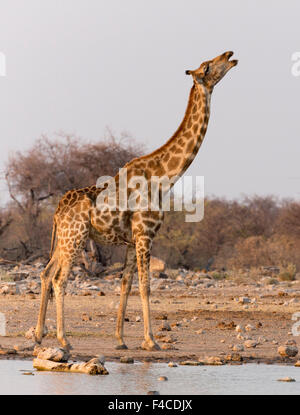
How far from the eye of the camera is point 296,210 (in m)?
34.2

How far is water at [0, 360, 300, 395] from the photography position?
637cm

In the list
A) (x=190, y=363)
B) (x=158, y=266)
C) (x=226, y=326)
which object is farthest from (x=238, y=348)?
(x=158, y=266)

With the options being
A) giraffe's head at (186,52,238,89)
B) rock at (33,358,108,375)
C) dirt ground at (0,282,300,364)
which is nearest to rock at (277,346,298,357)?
dirt ground at (0,282,300,364)

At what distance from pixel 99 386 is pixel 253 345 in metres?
2.91

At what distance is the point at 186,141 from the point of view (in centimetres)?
935

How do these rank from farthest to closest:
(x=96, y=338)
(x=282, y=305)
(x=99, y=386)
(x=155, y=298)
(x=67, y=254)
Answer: (x=155, y=298)
(x=282, y=305)
(x=96, y=338)
(x=67, y=254)
(x=99, y=386)

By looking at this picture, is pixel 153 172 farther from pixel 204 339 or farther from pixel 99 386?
pixel 99 386

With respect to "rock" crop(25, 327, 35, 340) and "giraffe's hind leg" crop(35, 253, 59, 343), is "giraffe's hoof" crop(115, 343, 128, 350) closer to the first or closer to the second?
"giraffe's hind leg" crop(35, 253, 59, 343)

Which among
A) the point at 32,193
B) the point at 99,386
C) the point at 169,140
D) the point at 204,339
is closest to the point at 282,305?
the point at 204,339

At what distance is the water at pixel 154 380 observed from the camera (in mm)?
6371

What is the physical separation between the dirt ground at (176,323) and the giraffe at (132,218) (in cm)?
52

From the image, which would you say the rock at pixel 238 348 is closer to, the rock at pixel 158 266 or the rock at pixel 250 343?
the rock at pixel 250 343

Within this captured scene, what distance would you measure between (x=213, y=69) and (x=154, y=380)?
376 cm

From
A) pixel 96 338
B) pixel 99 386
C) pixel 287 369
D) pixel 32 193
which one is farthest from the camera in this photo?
pixel 32 193
